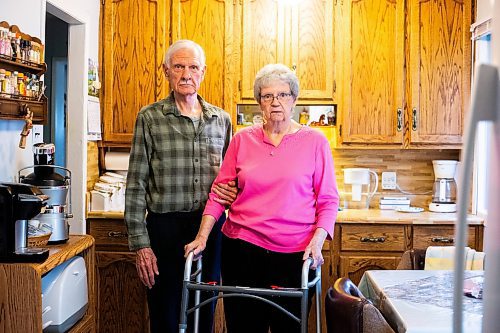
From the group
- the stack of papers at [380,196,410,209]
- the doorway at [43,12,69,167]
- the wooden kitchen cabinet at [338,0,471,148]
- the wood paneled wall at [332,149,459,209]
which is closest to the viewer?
the wooden kitchen cabinet at [338,0,471,148]

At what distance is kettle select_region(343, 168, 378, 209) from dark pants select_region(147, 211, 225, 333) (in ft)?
5.36

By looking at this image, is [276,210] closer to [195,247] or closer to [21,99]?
[195,247]

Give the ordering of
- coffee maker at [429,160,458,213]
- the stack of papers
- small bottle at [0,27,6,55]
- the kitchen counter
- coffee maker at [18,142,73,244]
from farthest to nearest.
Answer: the stack of papers < coffee maker at [429,160,458,213] < the kitchen counter < coffee maker at [18,142,73,244] < small bottle at [0,27,6,55]

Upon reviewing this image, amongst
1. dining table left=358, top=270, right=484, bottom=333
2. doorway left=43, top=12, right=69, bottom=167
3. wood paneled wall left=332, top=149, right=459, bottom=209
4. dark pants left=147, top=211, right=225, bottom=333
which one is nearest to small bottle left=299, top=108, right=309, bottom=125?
wood paneled wall left=332, top=149, right=459, bottom=209

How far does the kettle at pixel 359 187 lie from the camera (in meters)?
3.98

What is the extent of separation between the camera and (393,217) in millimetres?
3557

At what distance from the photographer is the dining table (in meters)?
1.70

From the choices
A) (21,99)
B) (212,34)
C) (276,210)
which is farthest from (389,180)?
(21,99)

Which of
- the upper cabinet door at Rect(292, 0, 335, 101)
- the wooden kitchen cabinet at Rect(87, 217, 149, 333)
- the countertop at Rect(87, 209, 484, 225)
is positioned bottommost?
the wooden kitchen cabinet at Rect(87, 217, 149, 333)

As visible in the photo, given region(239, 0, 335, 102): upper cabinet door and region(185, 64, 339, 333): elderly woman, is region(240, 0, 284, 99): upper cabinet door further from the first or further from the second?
region(185, 64, 339, 333): elderly woman

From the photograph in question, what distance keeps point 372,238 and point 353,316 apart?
6.11 feet

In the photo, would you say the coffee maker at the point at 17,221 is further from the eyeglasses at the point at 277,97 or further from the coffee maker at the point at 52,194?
the eyeglasses at the point at 277,97

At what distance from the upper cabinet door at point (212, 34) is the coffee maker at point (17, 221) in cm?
175

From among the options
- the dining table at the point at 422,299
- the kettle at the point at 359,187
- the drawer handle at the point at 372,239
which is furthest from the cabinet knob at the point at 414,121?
the dining table at the point at 422,299
